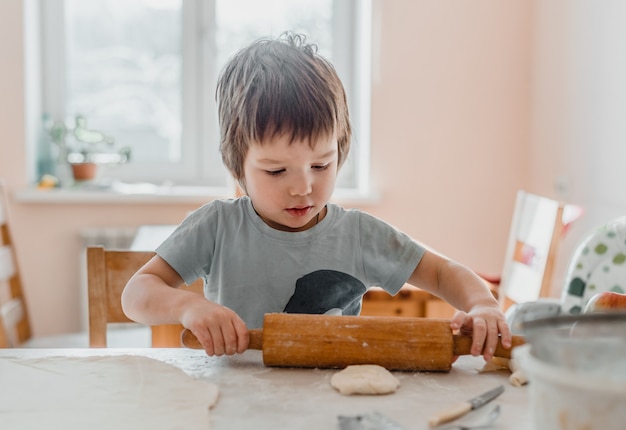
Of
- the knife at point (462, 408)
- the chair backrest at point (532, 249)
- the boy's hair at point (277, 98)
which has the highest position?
the boy's hair at point (277, 98)

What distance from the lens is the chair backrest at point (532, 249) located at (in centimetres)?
189

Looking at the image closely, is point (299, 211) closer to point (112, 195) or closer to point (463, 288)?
point (463, 288)

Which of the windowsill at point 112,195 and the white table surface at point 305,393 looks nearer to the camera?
the white table surface at point 305,393

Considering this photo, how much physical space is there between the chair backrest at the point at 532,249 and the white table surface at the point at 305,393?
1011 millimetres

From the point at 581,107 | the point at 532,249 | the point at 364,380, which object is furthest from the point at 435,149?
the point at 364,380

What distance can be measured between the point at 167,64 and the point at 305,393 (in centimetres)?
261

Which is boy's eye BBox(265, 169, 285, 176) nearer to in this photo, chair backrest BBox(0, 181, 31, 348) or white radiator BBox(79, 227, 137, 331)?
chair backrest BBox(0, 181, 31, 348)

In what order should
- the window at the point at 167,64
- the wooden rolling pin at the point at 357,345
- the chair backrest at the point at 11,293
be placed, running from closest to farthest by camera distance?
the wooden rolling pin at the point at 357,345 < the chair backrest at the point at 11,293 < the window at the point at 167,64

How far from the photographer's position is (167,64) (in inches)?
126

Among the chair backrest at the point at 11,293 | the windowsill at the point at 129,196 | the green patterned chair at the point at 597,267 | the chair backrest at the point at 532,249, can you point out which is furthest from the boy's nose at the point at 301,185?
the windowsill at the point at 129,196

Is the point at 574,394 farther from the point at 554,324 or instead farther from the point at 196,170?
the point at 196,170

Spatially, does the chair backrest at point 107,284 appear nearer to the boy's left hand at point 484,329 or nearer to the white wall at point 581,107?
the boy's left hand at point 484,329

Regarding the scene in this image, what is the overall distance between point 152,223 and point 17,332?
68 cm

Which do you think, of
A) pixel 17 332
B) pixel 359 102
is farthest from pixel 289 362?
pixel 359 102
